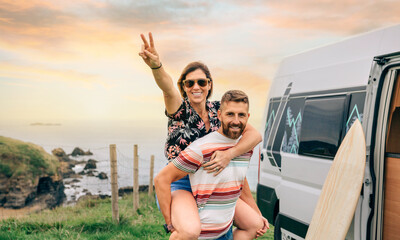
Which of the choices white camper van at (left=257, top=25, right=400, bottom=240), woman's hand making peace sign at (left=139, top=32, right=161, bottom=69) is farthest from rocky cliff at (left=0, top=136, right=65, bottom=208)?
woman's hand making peace sign at (left=139, top=32, right=161, bottom=69)

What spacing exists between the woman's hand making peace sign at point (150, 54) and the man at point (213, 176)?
49cm

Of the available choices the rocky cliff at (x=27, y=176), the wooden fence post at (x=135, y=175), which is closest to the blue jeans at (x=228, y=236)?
the wooden fence post at (x=135, y=175)

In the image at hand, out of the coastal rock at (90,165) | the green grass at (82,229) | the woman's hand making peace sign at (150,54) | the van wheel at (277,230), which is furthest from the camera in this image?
the coastal rock at (90,165)

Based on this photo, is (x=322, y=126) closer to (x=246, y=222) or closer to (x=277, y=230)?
(x=277, y=230)

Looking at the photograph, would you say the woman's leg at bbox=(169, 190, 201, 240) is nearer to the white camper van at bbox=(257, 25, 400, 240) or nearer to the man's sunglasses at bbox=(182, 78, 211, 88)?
the man's sunglasses at bbox=(182, 78, 211, 88)

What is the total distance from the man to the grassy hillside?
1352cm

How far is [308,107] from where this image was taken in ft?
15.4

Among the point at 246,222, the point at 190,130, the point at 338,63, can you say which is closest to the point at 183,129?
the point at 190,130

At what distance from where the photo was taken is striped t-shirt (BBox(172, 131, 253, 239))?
2.43 m

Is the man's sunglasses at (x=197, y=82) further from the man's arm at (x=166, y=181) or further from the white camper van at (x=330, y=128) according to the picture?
the white camper van at (x=330, y=128)

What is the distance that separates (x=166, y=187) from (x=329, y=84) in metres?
2.69

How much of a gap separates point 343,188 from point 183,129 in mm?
1728

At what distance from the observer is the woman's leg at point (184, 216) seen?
2363mm

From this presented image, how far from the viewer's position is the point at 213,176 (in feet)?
8.10
